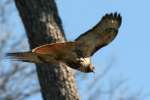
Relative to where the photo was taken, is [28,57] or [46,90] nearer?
[28,57]

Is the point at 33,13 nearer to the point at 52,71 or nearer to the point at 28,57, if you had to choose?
the point at 52,71

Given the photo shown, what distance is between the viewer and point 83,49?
14.7 ft

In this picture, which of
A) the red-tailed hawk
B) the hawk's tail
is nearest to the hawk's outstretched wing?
the red-tailed hawk

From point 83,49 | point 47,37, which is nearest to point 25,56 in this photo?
point 83,49

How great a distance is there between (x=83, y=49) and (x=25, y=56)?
12.5 inches

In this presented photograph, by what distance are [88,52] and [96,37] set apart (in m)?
0.10

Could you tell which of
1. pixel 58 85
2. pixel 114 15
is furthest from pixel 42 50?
pixel 58 85

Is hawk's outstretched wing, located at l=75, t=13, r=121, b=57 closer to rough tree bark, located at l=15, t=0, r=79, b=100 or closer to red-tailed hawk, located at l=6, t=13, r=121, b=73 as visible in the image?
red-tailed hawk, located at l=6, t=13, r=121, b=73

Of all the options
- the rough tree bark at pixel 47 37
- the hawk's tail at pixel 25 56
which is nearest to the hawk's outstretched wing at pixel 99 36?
the hawk's tail at pixel 25 56

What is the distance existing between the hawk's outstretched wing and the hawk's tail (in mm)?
232

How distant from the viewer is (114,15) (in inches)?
176

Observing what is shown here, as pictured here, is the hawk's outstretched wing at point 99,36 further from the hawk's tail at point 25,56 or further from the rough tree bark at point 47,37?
the rough tree bark at point 47,37

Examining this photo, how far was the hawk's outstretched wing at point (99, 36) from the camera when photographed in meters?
4.41

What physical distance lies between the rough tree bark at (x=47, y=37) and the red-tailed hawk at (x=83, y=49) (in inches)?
27.6
